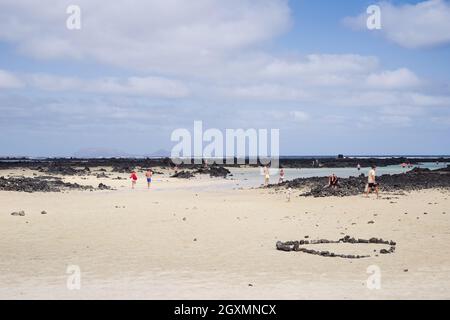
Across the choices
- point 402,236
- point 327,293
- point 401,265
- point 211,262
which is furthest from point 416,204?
point 327,293

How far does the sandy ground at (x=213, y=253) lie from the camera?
33.4 ft

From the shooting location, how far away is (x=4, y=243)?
50.9 feet

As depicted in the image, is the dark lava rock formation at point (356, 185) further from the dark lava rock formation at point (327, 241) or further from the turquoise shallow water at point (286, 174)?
the dark lava rock formation at point (327, 241)

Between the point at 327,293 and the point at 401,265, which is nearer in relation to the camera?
the point at 327,293

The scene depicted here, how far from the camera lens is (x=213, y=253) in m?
14.2

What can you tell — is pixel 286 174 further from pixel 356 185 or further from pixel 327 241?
pixel 327 241

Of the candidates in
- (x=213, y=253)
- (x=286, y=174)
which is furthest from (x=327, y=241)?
(x=286, y=174)

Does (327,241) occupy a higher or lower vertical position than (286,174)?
higher

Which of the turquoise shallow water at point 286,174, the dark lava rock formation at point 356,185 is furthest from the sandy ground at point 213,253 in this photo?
the turquoise shallow water at point 286,174

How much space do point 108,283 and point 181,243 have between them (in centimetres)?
519
